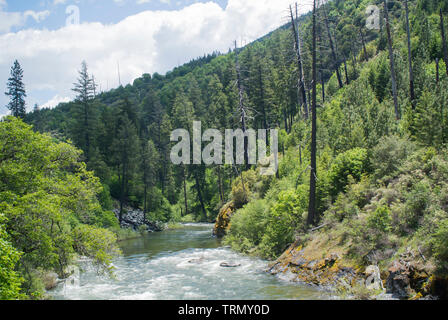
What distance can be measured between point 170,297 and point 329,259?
6.94 metres

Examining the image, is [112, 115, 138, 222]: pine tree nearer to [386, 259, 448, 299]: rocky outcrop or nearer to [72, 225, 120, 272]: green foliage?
[72, 225, 120, 272]: green foliage

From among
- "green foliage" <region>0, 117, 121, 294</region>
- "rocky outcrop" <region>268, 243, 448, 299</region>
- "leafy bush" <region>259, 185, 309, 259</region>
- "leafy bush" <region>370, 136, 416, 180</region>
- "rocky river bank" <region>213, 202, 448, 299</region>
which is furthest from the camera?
"leafy bush" <region>259, 185, 309, 259</region>

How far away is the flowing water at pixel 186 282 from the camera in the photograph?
1380cm

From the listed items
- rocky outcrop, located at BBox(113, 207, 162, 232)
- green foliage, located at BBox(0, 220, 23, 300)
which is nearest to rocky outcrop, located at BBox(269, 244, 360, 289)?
green foliage, located at BBox(0, 220, 23, 300)

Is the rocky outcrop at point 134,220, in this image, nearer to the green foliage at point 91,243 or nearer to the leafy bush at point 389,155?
the green foliage at point 91,243

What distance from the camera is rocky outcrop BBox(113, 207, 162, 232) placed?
1750 inches

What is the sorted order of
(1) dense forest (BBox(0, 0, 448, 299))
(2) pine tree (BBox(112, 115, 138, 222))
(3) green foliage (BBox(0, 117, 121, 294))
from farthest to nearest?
(2) pine tree (BBox(112, 115, 138, 222)) → (3) green foliage (BBox(0, 117, 121, 294)) → (1) dense forest (BBox(0, 0, 448, 299))

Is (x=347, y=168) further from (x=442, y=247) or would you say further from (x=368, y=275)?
(x=442, y=247)

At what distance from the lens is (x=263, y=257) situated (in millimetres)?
20828

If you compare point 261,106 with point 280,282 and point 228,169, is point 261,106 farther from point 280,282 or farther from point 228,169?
point 280,282

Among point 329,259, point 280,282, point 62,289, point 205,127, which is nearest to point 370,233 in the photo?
point 329,259

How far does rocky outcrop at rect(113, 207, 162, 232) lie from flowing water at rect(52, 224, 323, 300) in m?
20.4

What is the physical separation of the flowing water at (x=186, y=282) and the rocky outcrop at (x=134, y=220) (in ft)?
67.1

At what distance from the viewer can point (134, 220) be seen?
4603 centimetres
